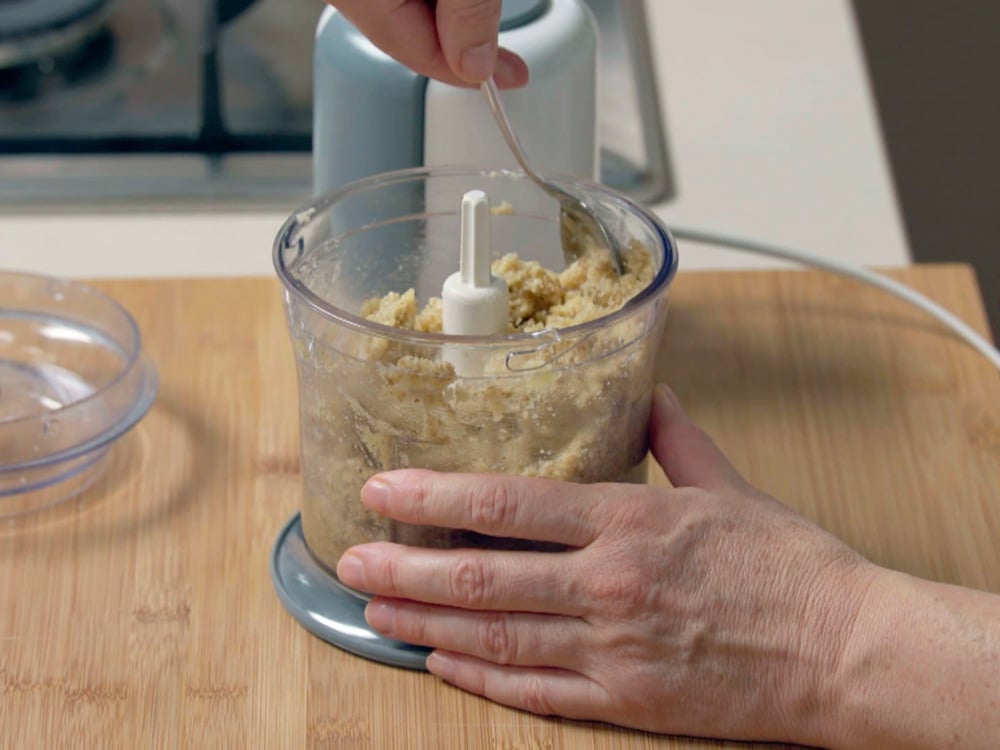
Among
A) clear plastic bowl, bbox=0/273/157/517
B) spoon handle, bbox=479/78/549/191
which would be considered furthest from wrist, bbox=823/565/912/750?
clear plastic bowl, bbox=0/273/157/517

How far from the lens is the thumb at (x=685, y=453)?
2.15 feet

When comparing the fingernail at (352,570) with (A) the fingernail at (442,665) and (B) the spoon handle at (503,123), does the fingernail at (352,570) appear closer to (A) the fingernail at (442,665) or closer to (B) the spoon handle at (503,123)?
(A) the fingernail at (442,665)

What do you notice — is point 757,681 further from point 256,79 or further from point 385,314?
point 256,79

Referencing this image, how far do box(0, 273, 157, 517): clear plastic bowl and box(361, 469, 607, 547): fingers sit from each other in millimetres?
216

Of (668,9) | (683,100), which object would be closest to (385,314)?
(683,100)

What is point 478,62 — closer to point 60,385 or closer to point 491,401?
point 491,401

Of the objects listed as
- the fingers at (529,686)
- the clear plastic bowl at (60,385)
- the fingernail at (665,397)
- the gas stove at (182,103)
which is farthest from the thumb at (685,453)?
the gas stove at (182,103)

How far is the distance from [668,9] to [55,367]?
68 centimetres

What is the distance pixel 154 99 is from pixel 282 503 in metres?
0.56

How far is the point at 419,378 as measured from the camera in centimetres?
58

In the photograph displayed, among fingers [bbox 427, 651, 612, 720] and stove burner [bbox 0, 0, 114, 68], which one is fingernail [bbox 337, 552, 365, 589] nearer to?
fingers [bbox 427, 651, 612, 720]

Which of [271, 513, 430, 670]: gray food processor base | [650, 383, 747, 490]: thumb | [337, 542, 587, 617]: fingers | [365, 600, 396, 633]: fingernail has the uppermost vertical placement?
[650, 383, 747, 490]: thumb

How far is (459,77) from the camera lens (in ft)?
2.14

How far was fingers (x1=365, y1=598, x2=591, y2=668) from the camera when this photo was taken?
60cm
